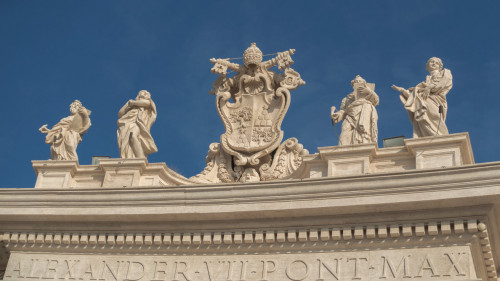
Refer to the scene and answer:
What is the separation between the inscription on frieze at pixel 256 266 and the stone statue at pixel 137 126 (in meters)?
2.82

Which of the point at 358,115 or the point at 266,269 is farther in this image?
the point at 358,115

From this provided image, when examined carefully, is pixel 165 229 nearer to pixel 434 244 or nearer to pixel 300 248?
pixel 300 248

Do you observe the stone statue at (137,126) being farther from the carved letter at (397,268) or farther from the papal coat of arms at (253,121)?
the carved letter at (397,268)

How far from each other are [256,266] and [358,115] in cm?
394

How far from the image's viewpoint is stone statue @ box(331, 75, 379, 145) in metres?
19.4

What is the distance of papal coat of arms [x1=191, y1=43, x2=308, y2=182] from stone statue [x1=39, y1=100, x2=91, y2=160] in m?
2.96

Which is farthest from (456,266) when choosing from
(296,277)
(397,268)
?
(296,277)

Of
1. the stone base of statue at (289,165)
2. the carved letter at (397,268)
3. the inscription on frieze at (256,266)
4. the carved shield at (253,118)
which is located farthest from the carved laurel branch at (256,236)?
the carved shield at (253,118)

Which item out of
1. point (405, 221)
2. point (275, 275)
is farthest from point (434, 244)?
point (275, 275)

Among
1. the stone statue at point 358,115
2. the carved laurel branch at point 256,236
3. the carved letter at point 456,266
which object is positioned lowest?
the carved letter at point 456,266

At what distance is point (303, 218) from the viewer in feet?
59.3

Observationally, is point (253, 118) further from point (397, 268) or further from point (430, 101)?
point (397, 268)

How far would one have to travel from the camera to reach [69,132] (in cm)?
2144

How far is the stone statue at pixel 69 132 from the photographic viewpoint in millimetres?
21109
